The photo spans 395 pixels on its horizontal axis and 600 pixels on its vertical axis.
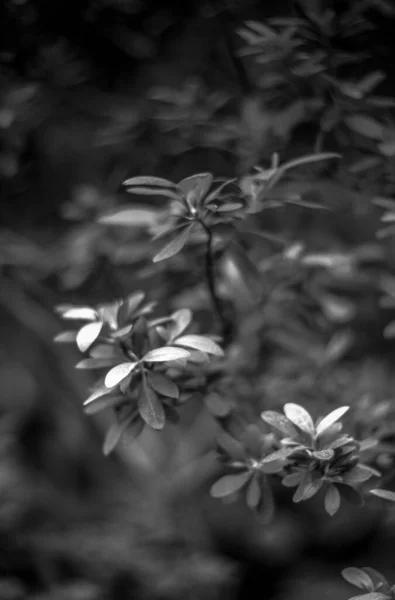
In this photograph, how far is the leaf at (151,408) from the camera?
83 cm

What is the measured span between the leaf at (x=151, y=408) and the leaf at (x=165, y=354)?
0.15 ft

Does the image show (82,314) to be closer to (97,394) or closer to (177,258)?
(97,394)

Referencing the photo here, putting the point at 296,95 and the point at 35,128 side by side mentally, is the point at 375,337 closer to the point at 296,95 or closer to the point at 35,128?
the point at 296,95

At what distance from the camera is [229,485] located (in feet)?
3.00

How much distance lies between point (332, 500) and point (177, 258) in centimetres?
64

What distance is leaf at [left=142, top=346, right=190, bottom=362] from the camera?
82 cm

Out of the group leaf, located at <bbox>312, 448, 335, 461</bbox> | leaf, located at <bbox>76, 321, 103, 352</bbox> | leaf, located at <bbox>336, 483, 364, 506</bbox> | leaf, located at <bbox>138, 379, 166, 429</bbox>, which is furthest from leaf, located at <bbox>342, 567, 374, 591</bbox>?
leaf, located at <bbox>76, 321, 103, 352</bbox>

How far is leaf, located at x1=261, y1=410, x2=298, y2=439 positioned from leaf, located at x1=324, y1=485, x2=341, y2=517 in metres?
0.09

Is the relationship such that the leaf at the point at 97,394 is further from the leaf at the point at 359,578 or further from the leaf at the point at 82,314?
the leaf at the point at 359,578

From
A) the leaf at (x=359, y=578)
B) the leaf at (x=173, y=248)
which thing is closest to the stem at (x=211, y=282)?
the leaf at (x=173, y=248)

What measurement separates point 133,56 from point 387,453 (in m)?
1.20


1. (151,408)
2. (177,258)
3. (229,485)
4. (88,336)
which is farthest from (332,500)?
(177,258)

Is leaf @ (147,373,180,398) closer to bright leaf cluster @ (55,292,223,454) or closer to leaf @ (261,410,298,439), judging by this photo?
bright leaf cluster @ (55,292,223,454)

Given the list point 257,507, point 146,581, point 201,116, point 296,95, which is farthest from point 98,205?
point 146,581
